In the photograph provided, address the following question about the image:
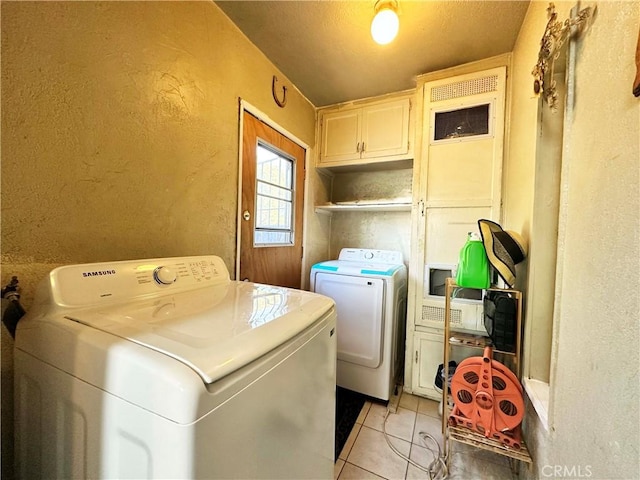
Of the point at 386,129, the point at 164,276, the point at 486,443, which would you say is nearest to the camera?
the point at 164,276

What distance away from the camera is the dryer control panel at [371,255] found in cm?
221

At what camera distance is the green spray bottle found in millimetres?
1279

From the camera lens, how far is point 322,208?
7.82ft

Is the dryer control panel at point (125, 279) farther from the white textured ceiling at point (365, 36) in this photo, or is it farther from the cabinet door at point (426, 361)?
the cabinet door at point (426, 361)

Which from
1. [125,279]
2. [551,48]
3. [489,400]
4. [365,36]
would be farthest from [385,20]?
[489,400]

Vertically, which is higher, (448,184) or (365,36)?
(365,36)

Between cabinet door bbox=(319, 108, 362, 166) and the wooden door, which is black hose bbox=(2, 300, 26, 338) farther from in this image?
cabinet door bbox=(319, 108, 362, 166)

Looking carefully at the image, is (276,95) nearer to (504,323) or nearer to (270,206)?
(270,206)

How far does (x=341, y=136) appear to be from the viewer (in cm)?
229

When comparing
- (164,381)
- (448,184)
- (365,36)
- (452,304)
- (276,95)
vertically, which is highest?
(365,36)

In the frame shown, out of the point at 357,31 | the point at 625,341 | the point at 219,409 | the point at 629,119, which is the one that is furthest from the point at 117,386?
the point at 357,31

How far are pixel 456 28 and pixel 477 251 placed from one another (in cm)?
132

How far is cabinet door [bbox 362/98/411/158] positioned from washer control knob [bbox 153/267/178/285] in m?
1.80

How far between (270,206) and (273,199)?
0.07 meters
